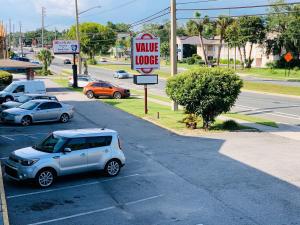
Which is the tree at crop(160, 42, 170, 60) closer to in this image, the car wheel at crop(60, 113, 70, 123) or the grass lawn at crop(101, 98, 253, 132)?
the grass lawn at crop(101, 98, 253, 132)

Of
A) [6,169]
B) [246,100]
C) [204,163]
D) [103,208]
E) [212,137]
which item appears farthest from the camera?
[246,100]

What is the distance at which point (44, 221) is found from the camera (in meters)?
12.6

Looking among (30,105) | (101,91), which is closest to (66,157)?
(30,105)

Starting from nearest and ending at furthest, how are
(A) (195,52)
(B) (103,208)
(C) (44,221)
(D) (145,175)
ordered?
(C) (44,221), (B) (103,208), (D) (145,175), (A) (195,52)

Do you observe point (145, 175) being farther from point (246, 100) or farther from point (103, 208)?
point (246, 100)

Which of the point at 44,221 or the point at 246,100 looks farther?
the point at 246,100

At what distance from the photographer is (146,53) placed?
34531 millimetres

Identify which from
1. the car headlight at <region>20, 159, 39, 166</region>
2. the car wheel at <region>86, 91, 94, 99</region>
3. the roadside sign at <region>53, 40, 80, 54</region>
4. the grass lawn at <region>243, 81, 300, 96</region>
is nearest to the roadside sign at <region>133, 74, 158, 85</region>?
the car wheel at <region>86, 91, 94, 99</region>

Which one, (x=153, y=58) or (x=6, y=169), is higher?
(x=153, y=58)

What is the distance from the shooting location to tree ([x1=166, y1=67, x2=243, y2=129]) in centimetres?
2681

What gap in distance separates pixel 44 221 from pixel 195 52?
413 ft

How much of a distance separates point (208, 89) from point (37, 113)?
9.97 m

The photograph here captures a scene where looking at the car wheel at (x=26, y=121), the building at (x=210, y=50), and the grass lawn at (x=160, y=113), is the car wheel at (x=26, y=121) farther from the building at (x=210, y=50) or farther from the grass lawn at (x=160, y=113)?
the building at (x=210, y=50)

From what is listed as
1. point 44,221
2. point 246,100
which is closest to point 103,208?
point 44,221
